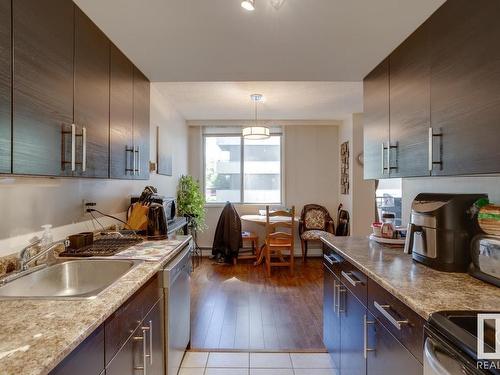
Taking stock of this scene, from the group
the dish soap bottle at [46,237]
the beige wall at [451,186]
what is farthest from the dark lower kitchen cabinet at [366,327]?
the dish soap bottle at [46,237]

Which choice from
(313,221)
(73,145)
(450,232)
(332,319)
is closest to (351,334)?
(332,319)

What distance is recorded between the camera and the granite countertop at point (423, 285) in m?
1.06

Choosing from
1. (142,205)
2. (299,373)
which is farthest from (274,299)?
(142,205)

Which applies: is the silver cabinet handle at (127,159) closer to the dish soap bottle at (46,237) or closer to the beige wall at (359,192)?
the dish soap bottle at (46,237)

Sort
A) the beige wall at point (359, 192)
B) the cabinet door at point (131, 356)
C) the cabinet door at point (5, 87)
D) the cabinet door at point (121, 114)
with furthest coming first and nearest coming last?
the beige wall at point (359, 192) < the cabinet door at point (121, 114) < the cabinet door at point (131, 356) < the cabinet door at point (5, 87)

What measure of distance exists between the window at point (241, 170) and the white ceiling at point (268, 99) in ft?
1.84

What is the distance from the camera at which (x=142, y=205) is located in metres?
2.46

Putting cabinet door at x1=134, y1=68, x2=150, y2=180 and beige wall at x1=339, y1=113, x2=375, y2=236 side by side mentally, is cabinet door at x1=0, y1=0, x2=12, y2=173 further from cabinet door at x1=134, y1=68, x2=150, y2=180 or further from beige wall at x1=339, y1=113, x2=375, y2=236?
beige wall at x1=339, y1=113, x2=375, y2=236

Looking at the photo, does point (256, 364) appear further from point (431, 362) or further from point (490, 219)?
point (490, 219)

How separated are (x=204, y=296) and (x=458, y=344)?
299 centimetres

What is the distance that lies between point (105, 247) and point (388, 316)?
1619 mm

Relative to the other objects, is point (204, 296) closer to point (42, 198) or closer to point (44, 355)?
point (42, 198)

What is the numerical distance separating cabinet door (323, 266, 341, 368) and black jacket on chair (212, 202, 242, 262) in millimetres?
2534

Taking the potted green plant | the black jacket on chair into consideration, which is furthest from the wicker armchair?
the potted green plant
